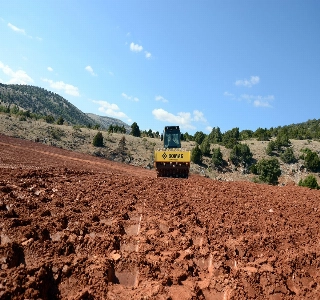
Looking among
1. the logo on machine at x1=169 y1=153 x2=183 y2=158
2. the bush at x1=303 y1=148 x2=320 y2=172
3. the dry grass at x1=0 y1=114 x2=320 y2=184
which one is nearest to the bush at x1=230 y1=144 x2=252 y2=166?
the dry grass at x1=0 y1=114 x2=320 y2=184

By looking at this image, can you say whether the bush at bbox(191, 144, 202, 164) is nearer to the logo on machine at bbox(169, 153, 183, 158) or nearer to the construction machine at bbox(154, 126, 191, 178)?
the construction machine at bbox(154, 126, 191, 178)

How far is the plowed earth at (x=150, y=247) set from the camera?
4.19m

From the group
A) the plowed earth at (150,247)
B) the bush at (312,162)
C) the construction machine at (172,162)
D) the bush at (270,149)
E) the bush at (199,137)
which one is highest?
the bush at (199,137)

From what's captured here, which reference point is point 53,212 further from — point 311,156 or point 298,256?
point 311,156

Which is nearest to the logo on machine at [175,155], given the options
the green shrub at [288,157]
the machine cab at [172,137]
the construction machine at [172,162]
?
the construction machine at [172,162]

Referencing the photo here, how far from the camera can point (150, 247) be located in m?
5.31

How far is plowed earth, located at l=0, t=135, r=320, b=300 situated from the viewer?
419cm

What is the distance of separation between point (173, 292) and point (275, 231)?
10.9 feet

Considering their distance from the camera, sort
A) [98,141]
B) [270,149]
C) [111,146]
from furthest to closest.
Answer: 1. [270,149]
2. [111,146]
3. [98,141]

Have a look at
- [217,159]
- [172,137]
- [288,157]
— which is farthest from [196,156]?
[172,137]

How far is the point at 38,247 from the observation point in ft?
15.7

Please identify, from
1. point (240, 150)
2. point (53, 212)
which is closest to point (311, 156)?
point (240, 150)

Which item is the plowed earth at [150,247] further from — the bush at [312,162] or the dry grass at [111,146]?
the bush at [312,162]

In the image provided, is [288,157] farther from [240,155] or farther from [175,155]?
[175,155]
